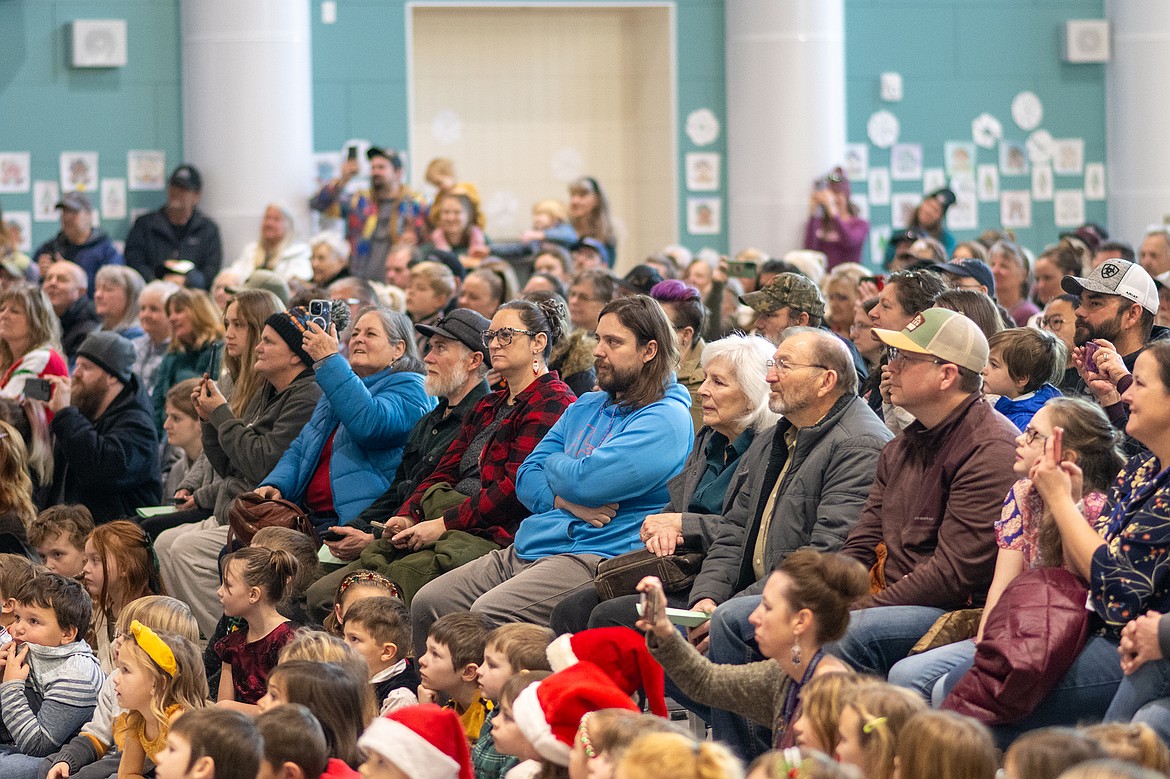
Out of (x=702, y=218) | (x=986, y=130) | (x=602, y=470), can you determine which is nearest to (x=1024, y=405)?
(x=602, y=470)

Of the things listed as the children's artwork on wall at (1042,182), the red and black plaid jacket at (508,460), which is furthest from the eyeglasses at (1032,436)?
the children's artwork on wall at (1042,182)

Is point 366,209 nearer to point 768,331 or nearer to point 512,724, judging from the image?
point 768,331

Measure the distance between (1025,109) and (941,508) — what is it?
31.9 feet

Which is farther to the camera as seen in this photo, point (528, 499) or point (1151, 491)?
point (528, 499)

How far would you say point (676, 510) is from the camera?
5.11 meters

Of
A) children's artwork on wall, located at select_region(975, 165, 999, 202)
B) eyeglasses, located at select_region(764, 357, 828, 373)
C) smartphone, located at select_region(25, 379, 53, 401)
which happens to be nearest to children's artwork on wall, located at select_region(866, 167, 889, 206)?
Result: children's artwork on wall, located at select_region(975, 165, 999, 202)

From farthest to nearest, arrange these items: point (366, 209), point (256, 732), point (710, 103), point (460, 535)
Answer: point (710, 103), point (366, 209), point (460, 535), point (256, 732)

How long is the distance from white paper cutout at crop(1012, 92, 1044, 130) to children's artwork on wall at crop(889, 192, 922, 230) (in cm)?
110

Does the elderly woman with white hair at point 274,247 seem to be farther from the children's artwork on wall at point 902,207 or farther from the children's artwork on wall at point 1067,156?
the children's artwork on wall at point 1067,156

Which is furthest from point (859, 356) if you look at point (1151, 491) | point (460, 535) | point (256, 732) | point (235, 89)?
point (235, 89)

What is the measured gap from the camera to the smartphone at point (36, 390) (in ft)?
22.3

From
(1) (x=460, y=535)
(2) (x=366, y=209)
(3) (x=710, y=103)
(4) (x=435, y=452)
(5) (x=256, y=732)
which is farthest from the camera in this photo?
(3) (x=710, y=103)

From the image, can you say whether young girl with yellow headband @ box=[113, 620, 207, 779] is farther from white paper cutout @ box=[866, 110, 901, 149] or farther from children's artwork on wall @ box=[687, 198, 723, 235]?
white paper cutout @ box=[866, 110, 901, 149]

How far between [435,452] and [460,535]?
466 millimetres
